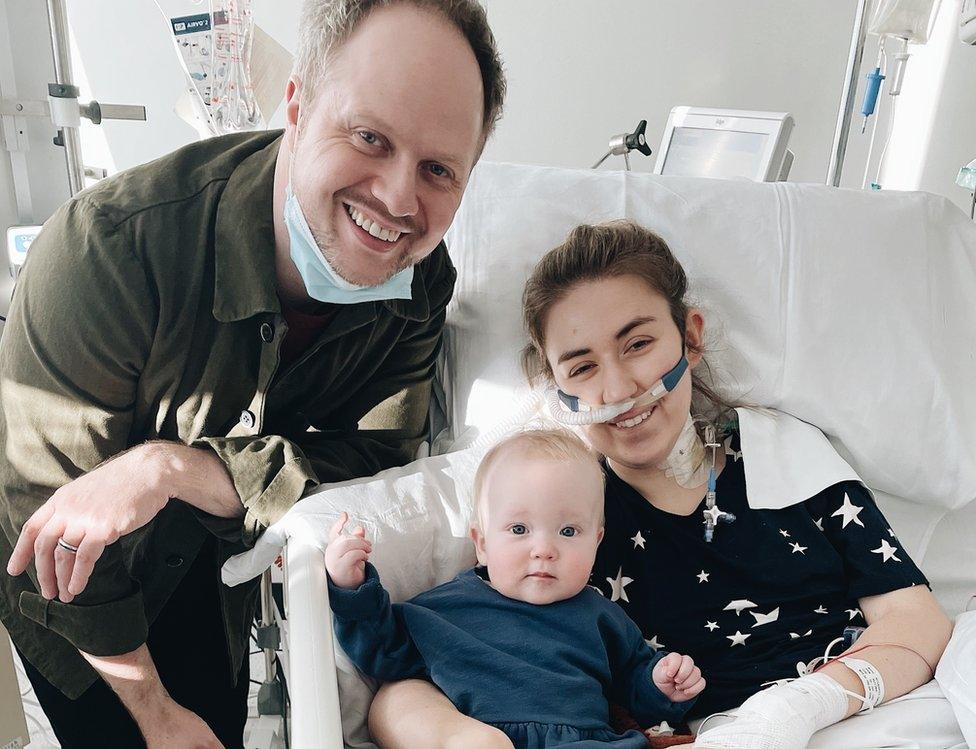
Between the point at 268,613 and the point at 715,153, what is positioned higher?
the point at 715,153

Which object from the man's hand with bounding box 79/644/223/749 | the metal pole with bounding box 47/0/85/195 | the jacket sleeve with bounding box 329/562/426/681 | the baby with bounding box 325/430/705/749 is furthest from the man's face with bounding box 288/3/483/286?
the metal pole with bounding box 47/0/85/195

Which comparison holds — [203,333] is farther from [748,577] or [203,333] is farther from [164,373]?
[748,577]

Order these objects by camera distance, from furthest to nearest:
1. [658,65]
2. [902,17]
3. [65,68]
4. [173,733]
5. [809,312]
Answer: [658,65] < [902,17] < [65,68] < [809,312] < [173,733]

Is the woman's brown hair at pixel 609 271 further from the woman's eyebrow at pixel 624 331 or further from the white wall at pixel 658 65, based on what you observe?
the white wall at pixel 658 65

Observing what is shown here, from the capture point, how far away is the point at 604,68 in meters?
3.33

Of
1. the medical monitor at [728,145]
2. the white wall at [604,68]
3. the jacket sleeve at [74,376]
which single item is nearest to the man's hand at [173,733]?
the jacket sleeve at [74,376]

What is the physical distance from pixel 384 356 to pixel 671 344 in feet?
1.66

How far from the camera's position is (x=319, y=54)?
1.31m

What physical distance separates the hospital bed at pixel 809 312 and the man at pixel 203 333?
0.81ft

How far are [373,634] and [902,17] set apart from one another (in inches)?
77.3

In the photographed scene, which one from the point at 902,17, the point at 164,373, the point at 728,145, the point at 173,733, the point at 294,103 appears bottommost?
the point at 173,733

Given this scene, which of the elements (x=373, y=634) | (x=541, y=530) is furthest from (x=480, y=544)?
(x=373, y=634)

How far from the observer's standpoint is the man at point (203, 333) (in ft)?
4.07

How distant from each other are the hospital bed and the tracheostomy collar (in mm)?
143
